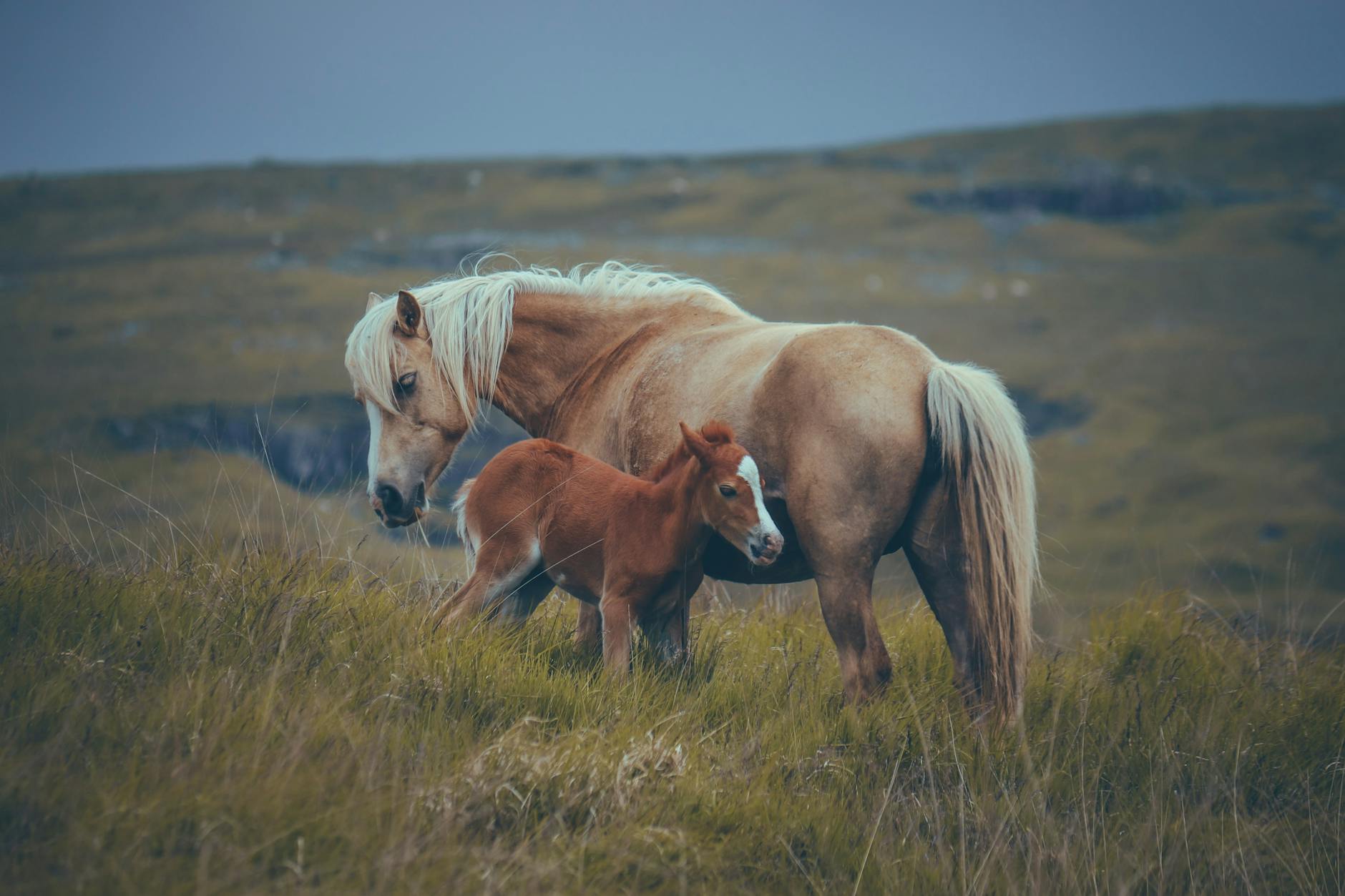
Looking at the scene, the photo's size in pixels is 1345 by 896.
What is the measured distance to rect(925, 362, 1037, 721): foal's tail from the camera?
180 inches

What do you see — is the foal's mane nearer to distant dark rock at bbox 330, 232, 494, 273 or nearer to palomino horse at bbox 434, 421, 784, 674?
palomino horse at bbox 434, 421, 784, 674

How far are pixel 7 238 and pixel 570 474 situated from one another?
123322mm

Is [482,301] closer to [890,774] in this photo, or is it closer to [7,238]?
[890,774]

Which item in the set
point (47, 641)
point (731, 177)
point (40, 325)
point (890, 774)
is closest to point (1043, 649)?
point (890, 774)

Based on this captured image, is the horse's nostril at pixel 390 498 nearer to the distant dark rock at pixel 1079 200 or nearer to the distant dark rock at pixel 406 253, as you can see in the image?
the distant dark rock at pixel 406 253

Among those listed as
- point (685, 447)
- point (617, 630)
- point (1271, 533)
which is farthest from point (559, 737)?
point (1271, 533)

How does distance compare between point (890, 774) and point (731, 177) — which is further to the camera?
point (731, 177)

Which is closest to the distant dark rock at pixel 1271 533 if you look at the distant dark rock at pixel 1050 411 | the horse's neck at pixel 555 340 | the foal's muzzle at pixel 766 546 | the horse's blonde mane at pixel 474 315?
the distant dark rock at pixel 1050 411

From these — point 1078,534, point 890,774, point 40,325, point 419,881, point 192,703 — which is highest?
point 192,703

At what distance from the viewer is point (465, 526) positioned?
17.1 ft

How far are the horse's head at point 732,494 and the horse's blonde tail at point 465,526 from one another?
129 cm

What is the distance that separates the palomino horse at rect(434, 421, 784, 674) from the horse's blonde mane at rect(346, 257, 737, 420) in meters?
0.92

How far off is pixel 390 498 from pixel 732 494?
2.18 metres

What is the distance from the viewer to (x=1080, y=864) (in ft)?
12.9
